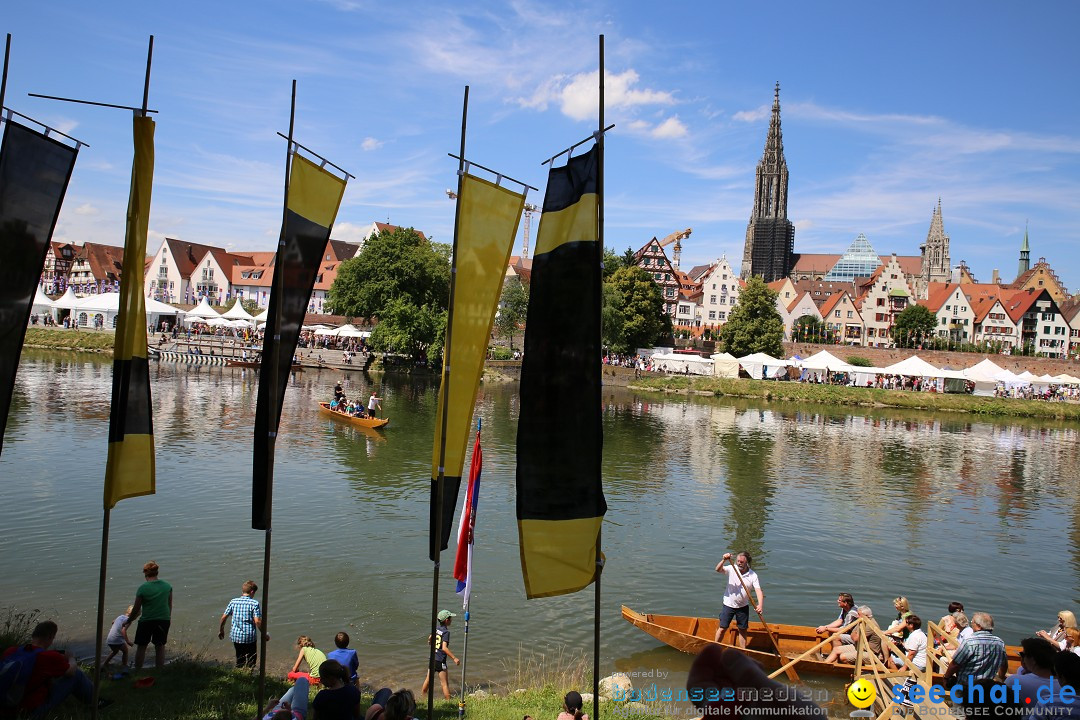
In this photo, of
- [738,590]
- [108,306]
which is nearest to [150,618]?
[738,590]

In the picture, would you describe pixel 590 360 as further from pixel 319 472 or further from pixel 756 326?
pixel 756 326

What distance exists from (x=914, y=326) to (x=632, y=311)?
4728 centimetres

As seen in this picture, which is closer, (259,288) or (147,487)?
(147,487)

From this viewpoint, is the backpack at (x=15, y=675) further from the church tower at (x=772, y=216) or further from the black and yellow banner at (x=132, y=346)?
the church tower at (x=772, y=216)

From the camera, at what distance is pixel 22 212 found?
9.22 meters

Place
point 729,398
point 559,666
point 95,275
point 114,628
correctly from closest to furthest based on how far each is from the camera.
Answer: point 114,628 < point 559,666 < point 729,398 < point 95,275

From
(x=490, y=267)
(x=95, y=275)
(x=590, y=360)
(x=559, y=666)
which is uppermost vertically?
(x=95, y=275)

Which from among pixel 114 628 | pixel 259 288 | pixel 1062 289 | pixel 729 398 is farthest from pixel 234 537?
pixel 1062 289

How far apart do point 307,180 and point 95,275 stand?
11443 centimetres

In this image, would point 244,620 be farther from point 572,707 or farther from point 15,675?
point 572,707


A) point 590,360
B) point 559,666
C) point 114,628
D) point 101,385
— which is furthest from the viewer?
point 101,385

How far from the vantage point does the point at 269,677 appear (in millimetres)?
10656

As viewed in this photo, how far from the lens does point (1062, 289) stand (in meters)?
143

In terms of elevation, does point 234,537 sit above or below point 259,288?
below
